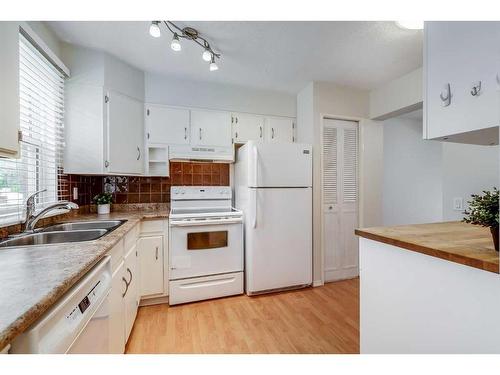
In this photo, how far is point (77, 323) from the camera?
76cm

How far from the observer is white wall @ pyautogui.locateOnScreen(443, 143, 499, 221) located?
69.1 inches

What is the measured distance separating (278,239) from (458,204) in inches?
63.1

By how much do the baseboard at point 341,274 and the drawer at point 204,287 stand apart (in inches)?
43.0

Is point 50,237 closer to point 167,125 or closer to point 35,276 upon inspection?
point 35,276

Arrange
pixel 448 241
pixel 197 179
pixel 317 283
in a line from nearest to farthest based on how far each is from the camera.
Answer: pixel 448 241 → pixel 317 283 → pixel 197 179

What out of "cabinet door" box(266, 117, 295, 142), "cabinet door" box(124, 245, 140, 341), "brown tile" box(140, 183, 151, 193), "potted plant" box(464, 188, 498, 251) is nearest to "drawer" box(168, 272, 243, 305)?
"cabinet door" box(124, 245, 140, 341)

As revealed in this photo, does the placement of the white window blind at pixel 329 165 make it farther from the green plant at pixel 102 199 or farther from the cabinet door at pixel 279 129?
the green plant at pixel 102 199

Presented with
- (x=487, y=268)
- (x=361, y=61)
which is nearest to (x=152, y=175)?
(x=361, y=61)

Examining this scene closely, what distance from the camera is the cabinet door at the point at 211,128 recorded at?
2605 mm

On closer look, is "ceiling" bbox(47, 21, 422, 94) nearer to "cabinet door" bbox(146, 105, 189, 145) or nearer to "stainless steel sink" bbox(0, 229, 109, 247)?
"cabinet door" bbox(146, 105, 189, 145)

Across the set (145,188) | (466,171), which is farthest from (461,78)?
(145,188)

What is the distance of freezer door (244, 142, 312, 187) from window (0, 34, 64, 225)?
1.70 m

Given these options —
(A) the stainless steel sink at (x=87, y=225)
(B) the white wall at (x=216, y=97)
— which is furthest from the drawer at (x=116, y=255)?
(B) the white wall at (x=216, y=97)

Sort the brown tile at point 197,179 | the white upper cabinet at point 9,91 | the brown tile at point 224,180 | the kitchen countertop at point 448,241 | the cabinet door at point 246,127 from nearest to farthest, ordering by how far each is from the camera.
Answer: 1. the kitchen countertop at point 448,241
2. the white upper cabinet at point 9,91
3. the cabinet door at point 246,127
4. the brown tile at point 197,179
5. the brown tile at point 224,180
